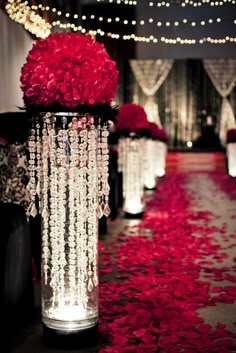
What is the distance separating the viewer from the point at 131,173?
307 inches

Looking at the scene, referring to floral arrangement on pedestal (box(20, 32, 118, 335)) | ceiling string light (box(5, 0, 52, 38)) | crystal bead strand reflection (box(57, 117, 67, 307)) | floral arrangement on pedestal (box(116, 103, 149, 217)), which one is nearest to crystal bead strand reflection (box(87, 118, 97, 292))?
floral arrangement on pedestal (box(20, 32, 118, 335))

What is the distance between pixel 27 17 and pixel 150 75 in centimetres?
1430

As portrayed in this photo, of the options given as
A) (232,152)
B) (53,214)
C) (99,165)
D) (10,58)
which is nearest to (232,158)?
(232,152)

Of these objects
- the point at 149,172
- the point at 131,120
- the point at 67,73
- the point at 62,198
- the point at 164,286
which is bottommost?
the point at 164,286

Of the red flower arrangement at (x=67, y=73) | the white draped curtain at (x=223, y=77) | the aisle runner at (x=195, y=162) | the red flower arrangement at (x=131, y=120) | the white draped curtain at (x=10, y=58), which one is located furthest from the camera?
the white draped curtain at (x=223, y=77)

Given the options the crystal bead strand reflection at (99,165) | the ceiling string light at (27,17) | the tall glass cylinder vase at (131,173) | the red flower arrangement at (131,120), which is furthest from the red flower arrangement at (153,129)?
the crystal bead strand reflection at (99,165)

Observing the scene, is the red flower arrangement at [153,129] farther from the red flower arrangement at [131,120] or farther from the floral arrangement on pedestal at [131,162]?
the floral arrangement on pedestal at [131,162]

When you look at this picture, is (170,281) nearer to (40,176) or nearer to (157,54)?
(40,176)

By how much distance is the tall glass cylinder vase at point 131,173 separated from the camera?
776 cm

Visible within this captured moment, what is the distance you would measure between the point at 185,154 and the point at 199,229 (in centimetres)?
1224

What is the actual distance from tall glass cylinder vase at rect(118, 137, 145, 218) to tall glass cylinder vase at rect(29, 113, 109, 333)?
13.8 ft

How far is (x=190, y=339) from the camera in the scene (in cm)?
351

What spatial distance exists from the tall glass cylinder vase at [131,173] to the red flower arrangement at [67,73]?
4375 mm

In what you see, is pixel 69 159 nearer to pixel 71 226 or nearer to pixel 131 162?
pixel 71 226
